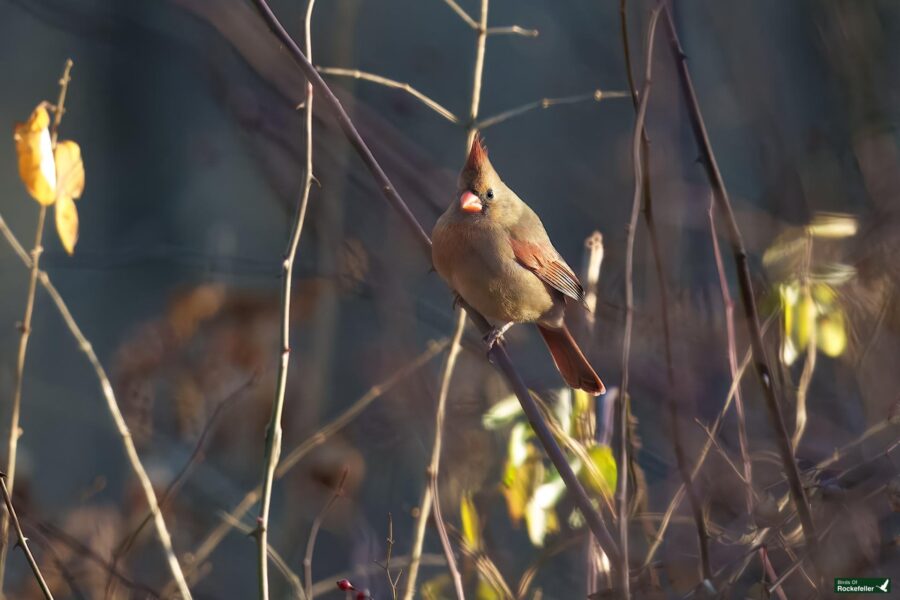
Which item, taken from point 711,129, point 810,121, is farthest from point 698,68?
point 810,121

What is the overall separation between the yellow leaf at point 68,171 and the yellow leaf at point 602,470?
1292 mm

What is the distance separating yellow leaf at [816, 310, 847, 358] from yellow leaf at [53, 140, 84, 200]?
1.75m

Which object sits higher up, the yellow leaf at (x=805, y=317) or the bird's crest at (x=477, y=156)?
the bird's crest at (x=477, y=156)

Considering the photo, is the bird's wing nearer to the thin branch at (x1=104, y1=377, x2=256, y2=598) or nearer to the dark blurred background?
the dark blurred background

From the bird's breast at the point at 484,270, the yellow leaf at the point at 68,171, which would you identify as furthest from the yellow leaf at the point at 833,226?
the yellow leaf at the point at 68,171

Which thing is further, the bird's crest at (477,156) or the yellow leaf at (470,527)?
the yellow leaf at (470,527)

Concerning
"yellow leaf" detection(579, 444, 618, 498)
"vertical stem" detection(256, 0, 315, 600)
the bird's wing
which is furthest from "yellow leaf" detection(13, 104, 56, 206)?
"yellow leaf" detection(579, 444, 618, 498)

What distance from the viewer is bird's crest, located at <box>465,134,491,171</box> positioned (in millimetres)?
2331

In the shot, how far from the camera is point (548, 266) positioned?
106 inches

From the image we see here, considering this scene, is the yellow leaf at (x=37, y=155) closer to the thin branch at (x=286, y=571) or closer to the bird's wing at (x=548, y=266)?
the thin branch at (x=286, y=571)

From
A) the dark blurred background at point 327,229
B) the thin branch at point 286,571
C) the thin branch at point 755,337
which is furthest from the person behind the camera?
the dark blurred background at point 327,229

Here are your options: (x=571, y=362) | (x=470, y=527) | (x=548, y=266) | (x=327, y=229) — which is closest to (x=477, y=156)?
(x=548, y=266)

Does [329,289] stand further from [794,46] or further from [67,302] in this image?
[794,46]

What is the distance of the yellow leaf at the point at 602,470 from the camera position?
2045 millimetres
